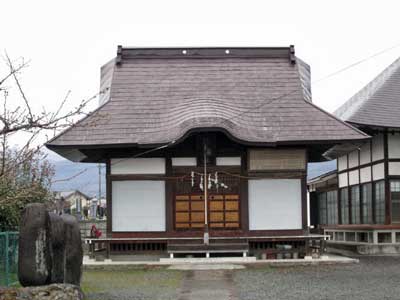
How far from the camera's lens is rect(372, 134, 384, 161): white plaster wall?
70.8ft

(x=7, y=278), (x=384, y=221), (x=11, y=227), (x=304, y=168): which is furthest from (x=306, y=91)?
(x=7, y=278)

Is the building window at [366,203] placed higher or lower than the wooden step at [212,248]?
higher

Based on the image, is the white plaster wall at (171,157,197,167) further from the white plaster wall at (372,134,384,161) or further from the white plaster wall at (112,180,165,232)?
the white plaster wall at (372,134,384,161)

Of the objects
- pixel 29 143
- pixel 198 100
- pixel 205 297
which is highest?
pixel 198 100

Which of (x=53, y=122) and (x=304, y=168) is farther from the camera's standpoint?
(x=304, y=168)

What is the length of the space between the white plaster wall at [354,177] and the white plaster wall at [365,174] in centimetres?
46

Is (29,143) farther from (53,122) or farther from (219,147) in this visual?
(219,147)

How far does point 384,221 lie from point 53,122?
17457 millimetres

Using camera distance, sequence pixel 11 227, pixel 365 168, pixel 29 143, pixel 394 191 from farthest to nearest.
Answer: pixel 365 168, pixel 394 191, pixel 11 227, pixel 29 143

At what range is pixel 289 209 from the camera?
19094mm

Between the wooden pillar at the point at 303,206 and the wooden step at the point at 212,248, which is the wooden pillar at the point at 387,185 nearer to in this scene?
the wooden pillar at the point at 303,206

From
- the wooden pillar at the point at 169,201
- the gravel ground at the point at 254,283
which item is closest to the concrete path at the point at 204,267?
the gravel ground at the point at 254,283

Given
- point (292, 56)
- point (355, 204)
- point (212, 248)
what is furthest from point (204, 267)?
point (355, 204)

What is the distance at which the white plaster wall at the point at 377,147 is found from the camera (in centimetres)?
2158
